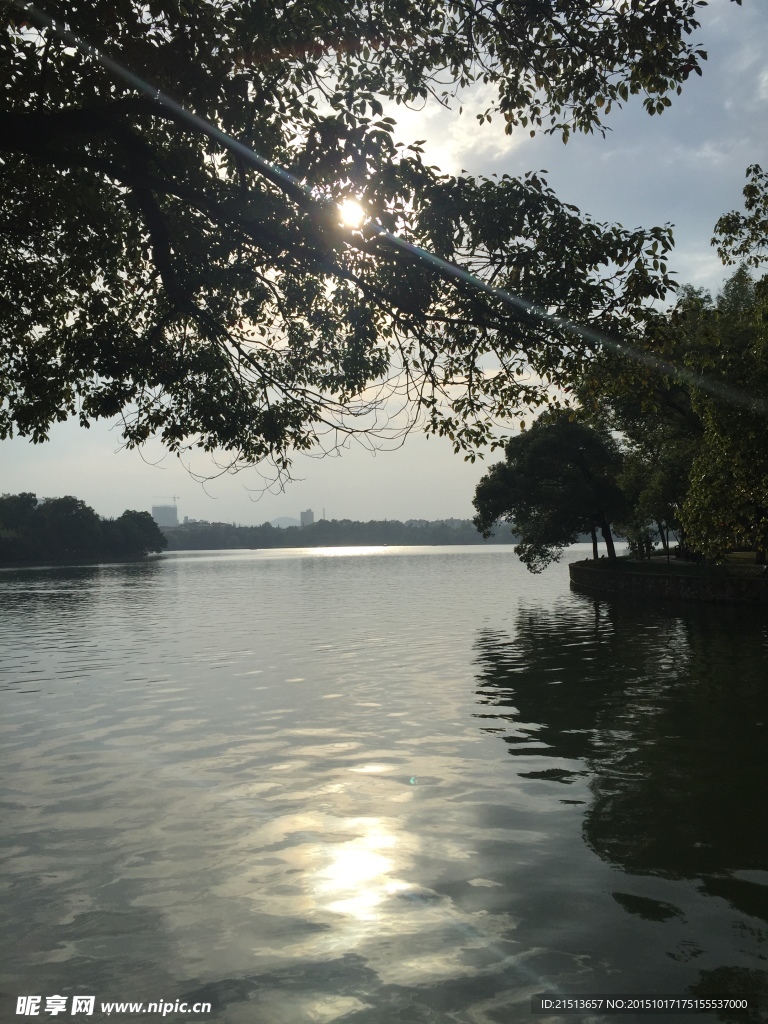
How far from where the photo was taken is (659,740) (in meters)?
14.4

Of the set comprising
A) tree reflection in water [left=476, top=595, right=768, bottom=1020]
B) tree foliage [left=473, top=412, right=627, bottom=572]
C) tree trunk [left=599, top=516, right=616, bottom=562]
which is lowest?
tree reflection in water [left=476, top=595, right=768, bottom=1020]

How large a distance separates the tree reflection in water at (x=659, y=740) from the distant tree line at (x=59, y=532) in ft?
506

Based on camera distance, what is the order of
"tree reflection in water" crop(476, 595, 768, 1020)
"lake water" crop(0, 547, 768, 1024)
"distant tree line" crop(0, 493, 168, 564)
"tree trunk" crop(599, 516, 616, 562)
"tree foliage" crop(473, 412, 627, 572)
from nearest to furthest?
1. "lake water" crop(0, 547, 768, 1024)
2. "tree reflection in water" crop(476, 595, 768, 1020)
3. "tree foliage" crop(473, 412, 627, 572)
4. "tree trunk" crop(599, 516, 616, 562)
5. "distant tree line" crop(0, 493, 168, 564)

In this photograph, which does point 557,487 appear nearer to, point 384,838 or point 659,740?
point 659,740

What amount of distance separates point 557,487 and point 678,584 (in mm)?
17687

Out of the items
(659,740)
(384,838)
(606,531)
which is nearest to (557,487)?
(606,531)

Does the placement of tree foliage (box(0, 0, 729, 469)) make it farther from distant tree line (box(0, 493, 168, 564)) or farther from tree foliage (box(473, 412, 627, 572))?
distant tree line (box(0, 493, 168, 564))

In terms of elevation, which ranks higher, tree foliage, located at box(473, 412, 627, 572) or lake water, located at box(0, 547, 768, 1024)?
tree foliage, located at box(473, 412, 627, 572)

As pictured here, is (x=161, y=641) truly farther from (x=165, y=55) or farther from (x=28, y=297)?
(x=165, y=55)

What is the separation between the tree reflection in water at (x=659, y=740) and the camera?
8391mm

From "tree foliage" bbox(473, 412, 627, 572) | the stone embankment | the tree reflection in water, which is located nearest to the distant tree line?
"tree foliage" bbox(473, 412, 627, 572)

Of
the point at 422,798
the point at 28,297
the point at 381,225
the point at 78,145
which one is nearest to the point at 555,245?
the point at 381,225

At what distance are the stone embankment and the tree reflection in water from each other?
972cm

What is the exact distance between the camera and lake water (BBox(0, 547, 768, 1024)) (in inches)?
244
